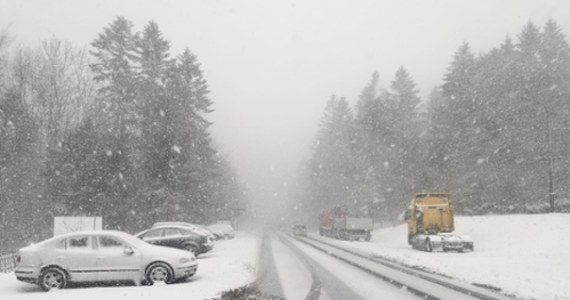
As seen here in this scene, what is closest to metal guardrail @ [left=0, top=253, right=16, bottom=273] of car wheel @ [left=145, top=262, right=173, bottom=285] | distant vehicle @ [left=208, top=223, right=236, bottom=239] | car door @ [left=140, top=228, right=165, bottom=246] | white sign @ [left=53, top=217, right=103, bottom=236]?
white sign @ [left=53, top=217, right=103, bottom=236]

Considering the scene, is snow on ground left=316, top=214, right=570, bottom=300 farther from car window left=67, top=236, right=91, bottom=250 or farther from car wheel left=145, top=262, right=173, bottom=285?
car window left=67, top=236, right=91, bottom=250

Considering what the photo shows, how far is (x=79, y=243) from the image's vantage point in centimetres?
1598

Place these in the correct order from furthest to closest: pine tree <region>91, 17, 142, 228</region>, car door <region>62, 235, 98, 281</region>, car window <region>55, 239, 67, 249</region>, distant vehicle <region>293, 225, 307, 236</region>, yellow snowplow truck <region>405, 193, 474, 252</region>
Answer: distant vehicle <region>293, 225, 307, 236</region> < pine tree <region>91, 17, 142, 228</region> < yellow snowplow truck <region>405, 193, 474, 252</region> < car window <region>55, 239, 67, 249</region> < car door <region>62, 235, 98, 281</region>

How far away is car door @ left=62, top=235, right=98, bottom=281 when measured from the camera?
51.5ft

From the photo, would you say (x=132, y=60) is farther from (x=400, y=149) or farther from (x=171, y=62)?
(x=400, y=149)

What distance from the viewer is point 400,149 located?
62.9 m

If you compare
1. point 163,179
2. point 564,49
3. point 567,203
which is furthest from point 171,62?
point 564,49

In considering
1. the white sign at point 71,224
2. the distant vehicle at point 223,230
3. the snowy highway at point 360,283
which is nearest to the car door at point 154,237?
the white sign at point 71,224

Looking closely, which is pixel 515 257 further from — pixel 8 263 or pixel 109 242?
pixel 8 263

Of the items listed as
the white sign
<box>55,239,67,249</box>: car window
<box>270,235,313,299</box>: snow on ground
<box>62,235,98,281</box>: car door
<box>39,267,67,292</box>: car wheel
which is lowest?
<box>270,235,313,299</box>: snow on ground

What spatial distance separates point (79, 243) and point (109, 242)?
828 millimetres

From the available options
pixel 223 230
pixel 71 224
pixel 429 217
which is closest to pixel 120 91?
pixel 223 230

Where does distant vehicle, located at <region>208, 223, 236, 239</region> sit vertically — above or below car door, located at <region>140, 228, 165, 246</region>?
below

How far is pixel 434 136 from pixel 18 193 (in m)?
40.2
